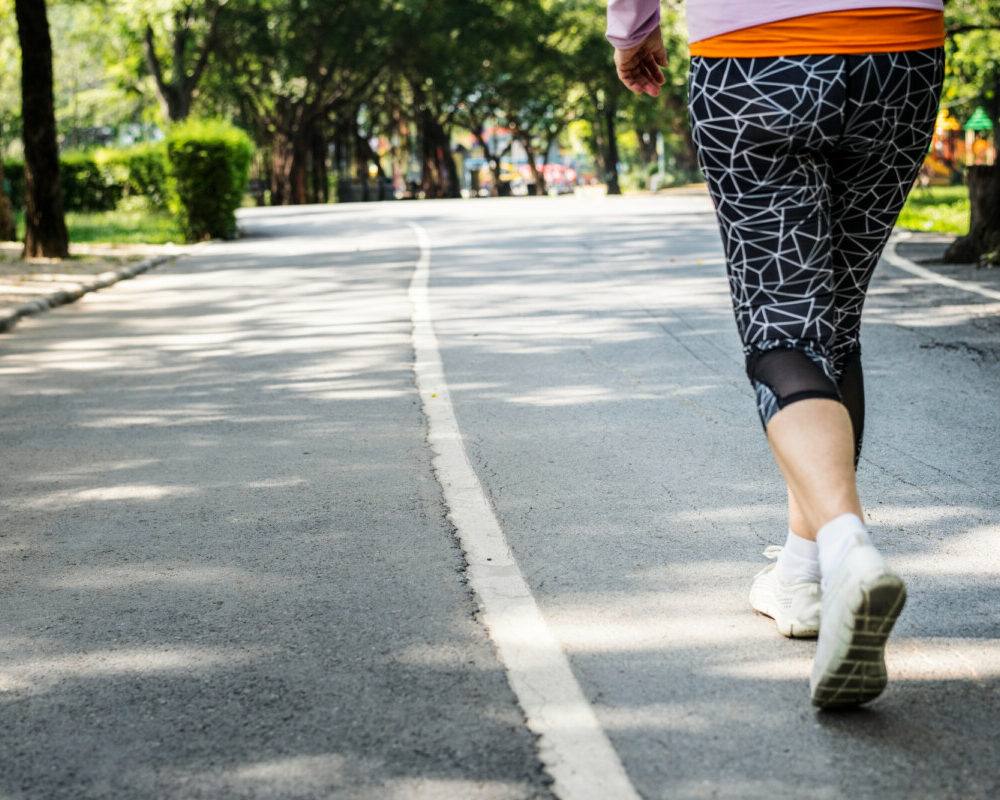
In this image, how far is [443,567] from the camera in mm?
3857

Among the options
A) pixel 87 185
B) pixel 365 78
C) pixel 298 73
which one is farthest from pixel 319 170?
pixel 87 185

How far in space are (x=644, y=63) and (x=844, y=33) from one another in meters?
0.74

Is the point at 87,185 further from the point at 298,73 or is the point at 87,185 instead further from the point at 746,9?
the point at 746,9

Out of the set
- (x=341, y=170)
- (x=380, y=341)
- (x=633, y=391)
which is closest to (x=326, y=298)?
(x=380, y=341)

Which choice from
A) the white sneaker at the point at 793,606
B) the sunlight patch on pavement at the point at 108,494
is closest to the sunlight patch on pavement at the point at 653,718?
the white sneaker at the point at 793,606

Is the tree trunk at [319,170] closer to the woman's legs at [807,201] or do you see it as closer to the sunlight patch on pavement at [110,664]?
the sunlight patch on pavement at [110,664]

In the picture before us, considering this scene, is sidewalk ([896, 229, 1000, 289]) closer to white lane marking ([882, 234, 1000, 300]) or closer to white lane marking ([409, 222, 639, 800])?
white lane marking ([882, 234, 1000, 300])

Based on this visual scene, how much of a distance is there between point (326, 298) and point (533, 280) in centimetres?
201

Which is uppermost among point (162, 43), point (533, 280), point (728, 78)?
point (162, 43)

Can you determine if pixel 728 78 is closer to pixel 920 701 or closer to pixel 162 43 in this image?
pixel 920 701

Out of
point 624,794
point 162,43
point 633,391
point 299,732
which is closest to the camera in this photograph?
point 624,794

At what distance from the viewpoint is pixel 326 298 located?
12016 mm

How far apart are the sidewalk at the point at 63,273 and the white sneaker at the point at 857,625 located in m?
9.50

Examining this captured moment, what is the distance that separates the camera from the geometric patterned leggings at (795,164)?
2.80 meters
